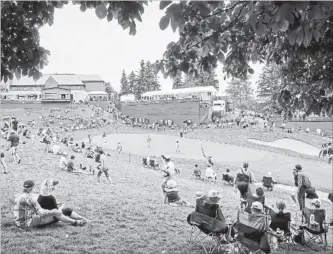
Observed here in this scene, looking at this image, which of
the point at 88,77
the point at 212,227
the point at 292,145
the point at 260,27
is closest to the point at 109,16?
the point at 260,27

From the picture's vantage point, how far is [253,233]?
6027 mm

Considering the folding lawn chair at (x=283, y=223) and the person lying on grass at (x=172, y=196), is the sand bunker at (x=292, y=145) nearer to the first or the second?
the person lying on grass at (x=172, y=196)

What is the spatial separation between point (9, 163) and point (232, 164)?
1745 cm

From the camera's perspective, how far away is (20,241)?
246 inches

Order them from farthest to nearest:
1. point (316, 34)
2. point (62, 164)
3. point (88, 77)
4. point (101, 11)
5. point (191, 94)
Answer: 1. point (88, 77)
2. point (191, 94)
3. point (62, 164)
4. point (101, 11)
5. point (316, 34)

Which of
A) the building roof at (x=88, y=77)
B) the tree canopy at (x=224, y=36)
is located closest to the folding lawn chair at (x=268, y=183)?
the tree canopy at (x=224, y=36)

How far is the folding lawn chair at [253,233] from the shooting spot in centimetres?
591

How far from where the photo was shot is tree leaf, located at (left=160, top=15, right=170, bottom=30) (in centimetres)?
360

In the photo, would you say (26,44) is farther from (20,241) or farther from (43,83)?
(43,83)

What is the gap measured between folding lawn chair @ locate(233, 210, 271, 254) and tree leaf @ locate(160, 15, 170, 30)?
12.7 ft

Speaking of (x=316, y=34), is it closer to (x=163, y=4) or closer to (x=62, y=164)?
(x=163, y=4)

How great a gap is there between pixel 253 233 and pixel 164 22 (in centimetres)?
405

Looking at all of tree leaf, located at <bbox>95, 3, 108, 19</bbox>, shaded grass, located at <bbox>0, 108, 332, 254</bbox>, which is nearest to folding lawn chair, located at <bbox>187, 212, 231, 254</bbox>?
shaded grass, located at <bbox>0, 108, 332, 254</bbox>

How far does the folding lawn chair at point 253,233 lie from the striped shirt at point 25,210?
3.88m
